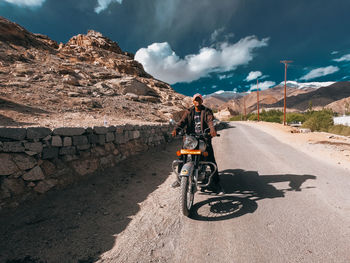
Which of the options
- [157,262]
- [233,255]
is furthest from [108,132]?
[233,255]

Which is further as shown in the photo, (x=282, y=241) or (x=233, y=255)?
(x=282, y=241)

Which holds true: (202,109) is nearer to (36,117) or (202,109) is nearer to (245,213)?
(245,213)

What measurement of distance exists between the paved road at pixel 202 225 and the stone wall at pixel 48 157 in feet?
1.09

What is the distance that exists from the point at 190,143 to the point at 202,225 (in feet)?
4.49

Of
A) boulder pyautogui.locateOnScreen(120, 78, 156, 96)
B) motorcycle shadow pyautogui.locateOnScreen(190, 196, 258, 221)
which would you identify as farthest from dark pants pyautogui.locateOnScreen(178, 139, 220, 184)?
boulder pyautogui.locateOnScreen(120, 78, 156, 96)

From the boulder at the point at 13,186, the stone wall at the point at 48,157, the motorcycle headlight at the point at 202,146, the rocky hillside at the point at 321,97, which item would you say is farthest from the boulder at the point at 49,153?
the rocky hillside at the point at 321,97

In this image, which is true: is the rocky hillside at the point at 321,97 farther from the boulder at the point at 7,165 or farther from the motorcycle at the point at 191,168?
the boulder at the point at 7,165

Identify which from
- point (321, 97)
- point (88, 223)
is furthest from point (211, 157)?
point (321, 97)

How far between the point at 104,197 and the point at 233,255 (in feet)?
9.21

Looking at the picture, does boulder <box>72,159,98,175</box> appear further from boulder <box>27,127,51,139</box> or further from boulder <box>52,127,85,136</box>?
boulder <box>27,127,51,139</box>

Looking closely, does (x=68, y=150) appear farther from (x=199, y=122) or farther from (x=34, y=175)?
(x=199, y=122)

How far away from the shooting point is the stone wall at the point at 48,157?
9.78ft

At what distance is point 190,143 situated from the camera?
3.29 meters

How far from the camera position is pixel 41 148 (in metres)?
3.47
